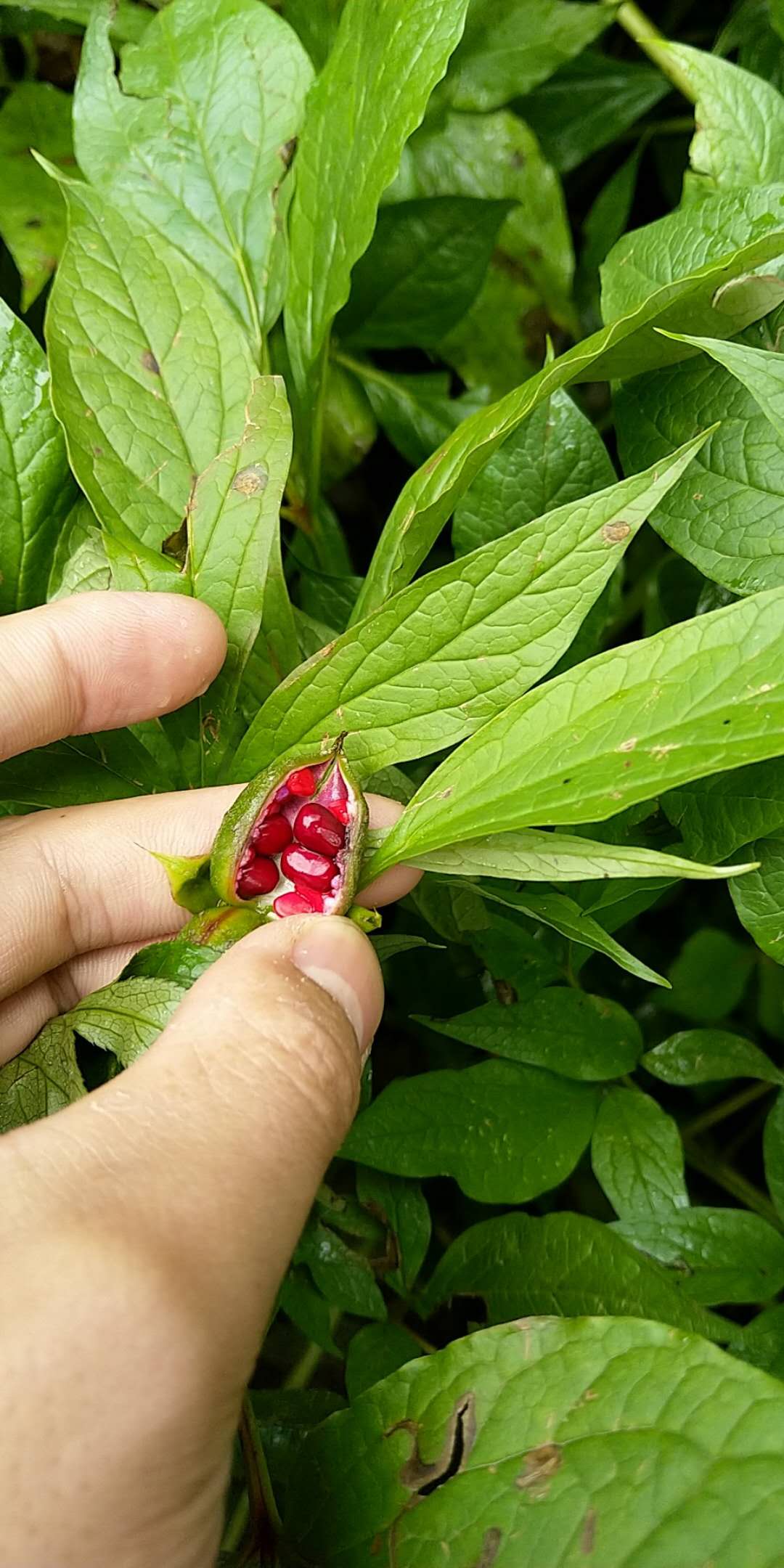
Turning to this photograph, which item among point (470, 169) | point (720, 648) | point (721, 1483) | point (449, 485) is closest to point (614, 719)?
point (720, 648)

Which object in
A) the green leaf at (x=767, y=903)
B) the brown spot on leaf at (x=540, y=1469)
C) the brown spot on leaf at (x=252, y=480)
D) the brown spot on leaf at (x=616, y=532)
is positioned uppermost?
the brown spot on leaf at (x=252, y=480)

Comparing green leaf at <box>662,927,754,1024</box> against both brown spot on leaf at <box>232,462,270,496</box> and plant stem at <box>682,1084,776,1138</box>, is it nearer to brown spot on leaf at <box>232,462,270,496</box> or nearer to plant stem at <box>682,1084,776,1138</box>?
plant stem at <box>682,1084,776,1138</box>

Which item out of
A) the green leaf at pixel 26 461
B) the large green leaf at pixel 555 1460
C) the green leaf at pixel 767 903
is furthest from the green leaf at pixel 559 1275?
the green leaf at pixel 26 461

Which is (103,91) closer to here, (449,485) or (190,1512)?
(449,485)

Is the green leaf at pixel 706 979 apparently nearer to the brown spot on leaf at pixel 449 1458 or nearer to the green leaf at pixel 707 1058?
the green leaf at pixel 707 1058

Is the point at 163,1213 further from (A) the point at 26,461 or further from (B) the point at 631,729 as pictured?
(A) the point at 26,461
